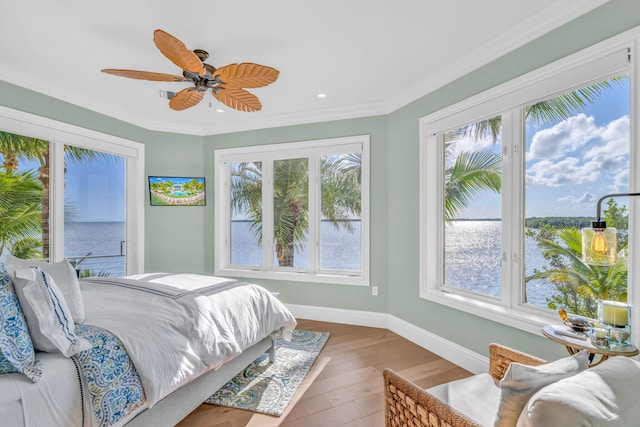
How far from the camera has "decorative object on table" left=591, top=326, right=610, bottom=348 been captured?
59.7 inches

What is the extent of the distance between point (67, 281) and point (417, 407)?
1816 mm

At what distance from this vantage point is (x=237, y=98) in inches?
103

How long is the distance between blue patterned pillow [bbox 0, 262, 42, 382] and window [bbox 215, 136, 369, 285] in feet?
9.57

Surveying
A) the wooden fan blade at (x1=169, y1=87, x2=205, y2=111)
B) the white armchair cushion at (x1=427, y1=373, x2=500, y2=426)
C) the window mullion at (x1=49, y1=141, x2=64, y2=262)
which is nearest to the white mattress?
the white armchair cushion at (x1=427, y1=373, x2=500, y2=426)

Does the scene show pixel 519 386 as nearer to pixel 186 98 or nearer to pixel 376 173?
pixel 186 98

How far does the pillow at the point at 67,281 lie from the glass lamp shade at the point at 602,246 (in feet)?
8.22

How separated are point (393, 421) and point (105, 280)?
222 centimetres

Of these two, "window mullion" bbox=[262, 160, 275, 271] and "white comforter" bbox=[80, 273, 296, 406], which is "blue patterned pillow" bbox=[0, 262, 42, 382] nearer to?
"white comforter" bbox=[80, 273, 296, 406]

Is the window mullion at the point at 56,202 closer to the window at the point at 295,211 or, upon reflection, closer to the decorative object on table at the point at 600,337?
the window at the point at 295,211

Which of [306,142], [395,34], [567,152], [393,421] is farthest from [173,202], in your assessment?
[567,152]

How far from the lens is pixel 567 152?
2135 millimetres

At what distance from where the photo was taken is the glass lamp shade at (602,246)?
1.45 meters

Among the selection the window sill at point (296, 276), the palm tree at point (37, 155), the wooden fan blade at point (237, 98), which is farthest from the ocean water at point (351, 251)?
the wooden fan blade at point (237, 98)

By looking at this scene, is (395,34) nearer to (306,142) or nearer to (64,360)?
(306,142)
